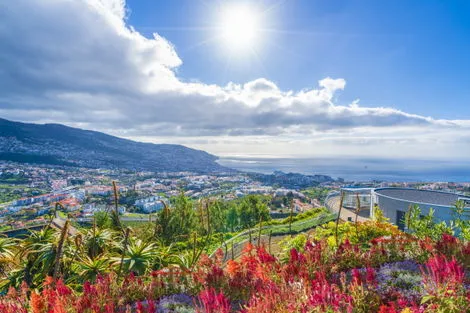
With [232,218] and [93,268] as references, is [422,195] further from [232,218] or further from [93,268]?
[93,268]

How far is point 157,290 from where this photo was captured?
321 cm

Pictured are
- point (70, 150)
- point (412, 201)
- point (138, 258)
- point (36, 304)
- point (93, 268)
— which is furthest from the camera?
point (70, 150)

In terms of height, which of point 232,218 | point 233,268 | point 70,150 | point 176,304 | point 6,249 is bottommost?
point 232,218

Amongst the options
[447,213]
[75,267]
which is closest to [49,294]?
[75,267]

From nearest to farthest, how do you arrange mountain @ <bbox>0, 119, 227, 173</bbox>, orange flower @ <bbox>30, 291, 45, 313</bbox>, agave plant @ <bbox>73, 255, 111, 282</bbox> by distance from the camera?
orange flower @ <bbox>30, 291, 45, 313</bbox> → agave plant @ <bbox>73, 255, 111, 282</bbox> → mountain @ <bbox>0, 119, 227, 173</bbox>

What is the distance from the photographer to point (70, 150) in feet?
497

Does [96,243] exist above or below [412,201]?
above

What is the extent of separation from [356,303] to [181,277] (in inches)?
85.3

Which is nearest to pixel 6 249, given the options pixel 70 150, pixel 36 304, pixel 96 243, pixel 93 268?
pixel 96 243

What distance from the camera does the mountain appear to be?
4828 inches

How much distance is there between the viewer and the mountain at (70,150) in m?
123

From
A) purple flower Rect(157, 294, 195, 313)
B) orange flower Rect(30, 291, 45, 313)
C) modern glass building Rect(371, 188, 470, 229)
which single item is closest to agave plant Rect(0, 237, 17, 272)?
orange flower Rect(30, 291, 45, 313)

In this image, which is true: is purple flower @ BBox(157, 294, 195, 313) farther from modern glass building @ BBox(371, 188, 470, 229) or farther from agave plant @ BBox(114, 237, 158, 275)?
modern glass building @ BBox(371, 188, 470, 229)

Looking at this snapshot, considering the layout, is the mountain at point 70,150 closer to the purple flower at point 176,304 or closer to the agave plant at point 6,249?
the agave plant at point 6,249
